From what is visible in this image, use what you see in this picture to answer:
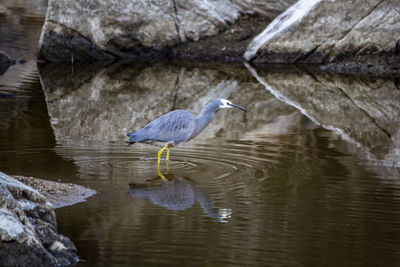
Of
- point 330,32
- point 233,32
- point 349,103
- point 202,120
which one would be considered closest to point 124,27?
point 233,32

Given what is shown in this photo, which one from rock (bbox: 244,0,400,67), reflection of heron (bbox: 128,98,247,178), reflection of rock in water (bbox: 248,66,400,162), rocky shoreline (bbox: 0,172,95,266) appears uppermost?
rock (bbox: 244,0,400,67)

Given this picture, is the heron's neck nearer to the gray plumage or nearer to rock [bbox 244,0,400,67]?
the gray plumage

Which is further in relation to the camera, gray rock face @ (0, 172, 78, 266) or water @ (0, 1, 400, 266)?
water @ (0, 1, 400, 266)

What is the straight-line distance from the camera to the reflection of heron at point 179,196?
7.12m

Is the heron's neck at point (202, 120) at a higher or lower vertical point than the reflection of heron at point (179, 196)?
higher

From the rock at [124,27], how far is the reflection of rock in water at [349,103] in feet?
7.96

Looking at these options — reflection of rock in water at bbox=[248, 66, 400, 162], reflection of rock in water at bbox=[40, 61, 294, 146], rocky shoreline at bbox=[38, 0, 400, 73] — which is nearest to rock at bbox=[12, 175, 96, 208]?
reflection of rock in water at bbox=[40, 61, 294, 146]

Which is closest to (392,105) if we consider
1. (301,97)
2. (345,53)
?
(301,97)

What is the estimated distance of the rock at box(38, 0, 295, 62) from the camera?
62.8 ft

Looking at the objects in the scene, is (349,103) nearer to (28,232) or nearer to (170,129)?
(170,129)

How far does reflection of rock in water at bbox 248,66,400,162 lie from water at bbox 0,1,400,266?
1.4 inches

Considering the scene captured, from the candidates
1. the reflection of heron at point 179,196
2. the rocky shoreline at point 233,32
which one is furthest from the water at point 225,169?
the rocky shoreline at point 233,32

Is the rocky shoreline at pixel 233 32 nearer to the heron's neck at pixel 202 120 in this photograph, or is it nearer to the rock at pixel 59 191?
the heron's neck at pixel 202 120

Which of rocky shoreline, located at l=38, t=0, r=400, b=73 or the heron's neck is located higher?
rocky shoreline, located at l=38, t=0, r=400, b=73
